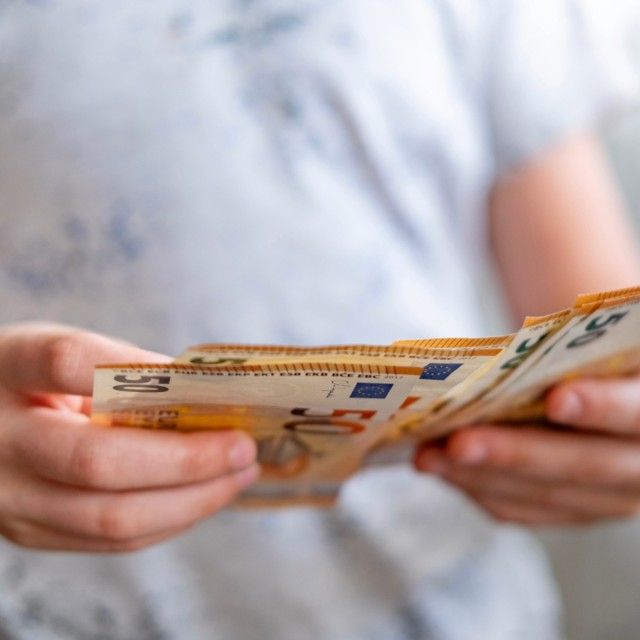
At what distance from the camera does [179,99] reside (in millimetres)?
475

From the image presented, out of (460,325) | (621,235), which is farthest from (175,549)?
(621,235)

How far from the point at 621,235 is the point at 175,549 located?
1.53ft

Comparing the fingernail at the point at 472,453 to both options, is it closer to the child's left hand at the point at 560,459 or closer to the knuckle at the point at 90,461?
the child's left hand at the point at 560,459

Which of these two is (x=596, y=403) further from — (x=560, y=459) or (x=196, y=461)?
(x=196, y=461)

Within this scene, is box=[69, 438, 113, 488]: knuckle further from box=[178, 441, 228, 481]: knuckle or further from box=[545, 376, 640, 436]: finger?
box=[545, 376, 640, 436]: finger

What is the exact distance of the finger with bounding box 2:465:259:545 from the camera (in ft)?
1.21

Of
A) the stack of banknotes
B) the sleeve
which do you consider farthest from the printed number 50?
the sleeve

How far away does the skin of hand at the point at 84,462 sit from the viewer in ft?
1.12

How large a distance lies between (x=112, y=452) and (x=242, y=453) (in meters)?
0.07

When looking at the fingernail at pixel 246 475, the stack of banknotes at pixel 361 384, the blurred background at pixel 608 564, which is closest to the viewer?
the stack of banknotes at pixel 361 384

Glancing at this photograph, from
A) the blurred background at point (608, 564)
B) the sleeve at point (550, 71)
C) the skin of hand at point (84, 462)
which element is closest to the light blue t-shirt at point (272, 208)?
the sleeve at point (550, 71)

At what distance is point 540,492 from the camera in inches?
19.9

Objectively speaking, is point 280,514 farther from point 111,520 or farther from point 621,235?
point 621,235

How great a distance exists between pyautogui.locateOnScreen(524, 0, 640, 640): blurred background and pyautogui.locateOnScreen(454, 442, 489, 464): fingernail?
56 centimetres
